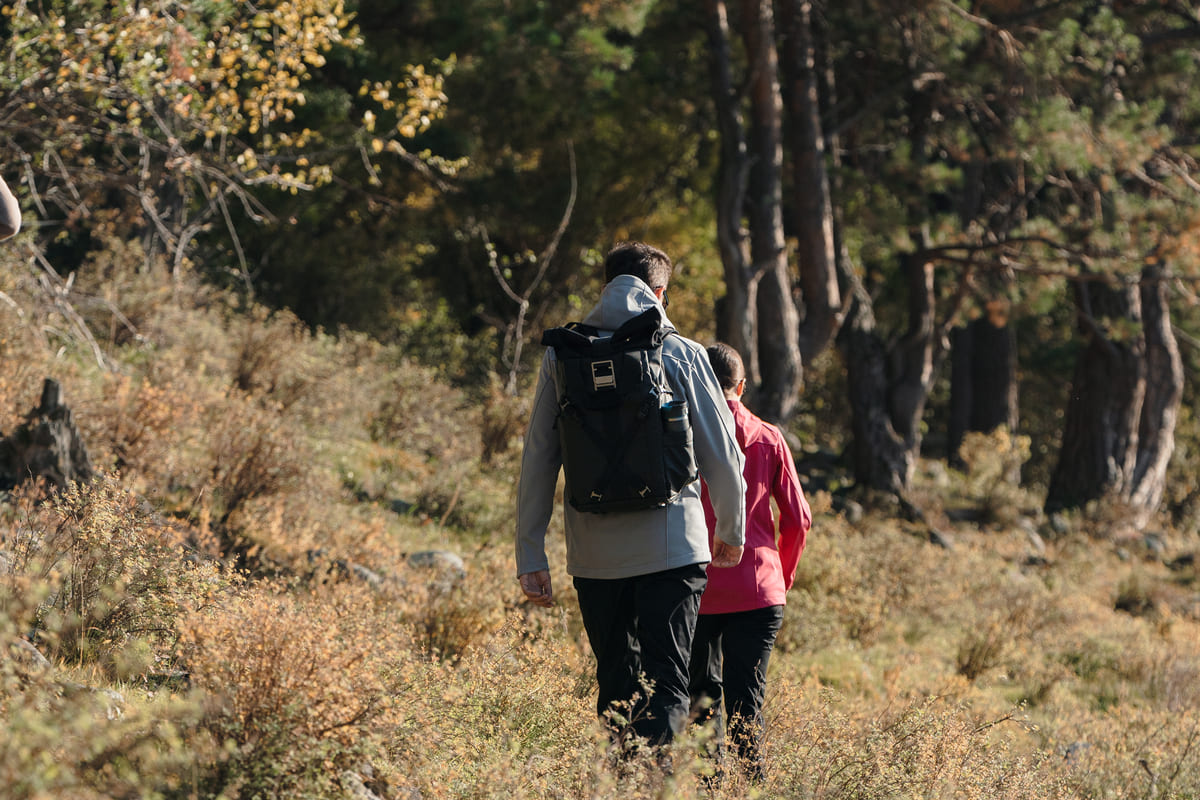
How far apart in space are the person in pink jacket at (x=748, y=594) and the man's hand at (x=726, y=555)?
43 cm

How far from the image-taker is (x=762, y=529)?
4.36 m

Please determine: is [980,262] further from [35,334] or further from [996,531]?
[35,334]

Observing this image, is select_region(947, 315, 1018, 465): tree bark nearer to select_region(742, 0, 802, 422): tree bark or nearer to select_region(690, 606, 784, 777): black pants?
select_region(742, 0, 802, 422): tree bark

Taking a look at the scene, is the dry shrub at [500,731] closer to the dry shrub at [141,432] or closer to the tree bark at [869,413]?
the dry shrub at [141,432]

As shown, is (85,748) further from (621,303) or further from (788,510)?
(788,510)

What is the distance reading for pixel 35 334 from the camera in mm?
7559

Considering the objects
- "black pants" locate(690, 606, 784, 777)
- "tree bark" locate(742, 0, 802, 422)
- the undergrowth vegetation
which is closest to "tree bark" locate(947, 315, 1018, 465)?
the undergrowth vegetation

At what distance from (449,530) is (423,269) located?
904cm

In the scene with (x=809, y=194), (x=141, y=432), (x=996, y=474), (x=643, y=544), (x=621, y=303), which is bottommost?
(x=996, y=474)

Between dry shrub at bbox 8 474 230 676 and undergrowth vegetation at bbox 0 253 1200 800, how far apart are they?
0.05 feet

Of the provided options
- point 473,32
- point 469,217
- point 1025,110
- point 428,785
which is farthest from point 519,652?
point 469,217

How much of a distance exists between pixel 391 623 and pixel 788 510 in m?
1.65

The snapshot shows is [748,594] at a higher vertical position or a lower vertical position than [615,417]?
lower

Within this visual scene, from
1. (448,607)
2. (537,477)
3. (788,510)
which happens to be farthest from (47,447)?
(788,510)
